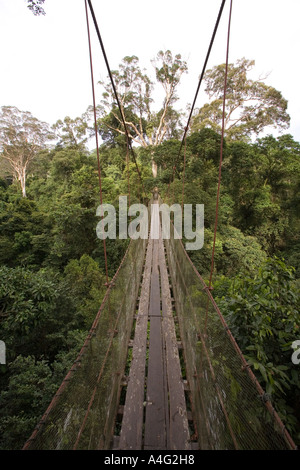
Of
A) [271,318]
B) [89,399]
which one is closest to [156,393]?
[89,399]

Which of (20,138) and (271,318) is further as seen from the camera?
(20,138)

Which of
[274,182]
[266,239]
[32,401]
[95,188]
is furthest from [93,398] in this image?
[274,182]

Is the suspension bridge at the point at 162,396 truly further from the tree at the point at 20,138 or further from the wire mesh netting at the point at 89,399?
the tree at the point at 20,138

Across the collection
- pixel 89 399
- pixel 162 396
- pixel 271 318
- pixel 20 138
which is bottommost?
pixel 162 396

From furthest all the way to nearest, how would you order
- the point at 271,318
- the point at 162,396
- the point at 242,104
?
the point at 242,104, the point at 162,396, the point at 271,318

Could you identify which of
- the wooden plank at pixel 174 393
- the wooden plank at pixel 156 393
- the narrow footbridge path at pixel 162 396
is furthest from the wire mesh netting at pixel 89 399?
the wooden plank at pixel 174 393

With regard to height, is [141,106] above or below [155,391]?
above

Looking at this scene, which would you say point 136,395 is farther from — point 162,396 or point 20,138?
point 20,138


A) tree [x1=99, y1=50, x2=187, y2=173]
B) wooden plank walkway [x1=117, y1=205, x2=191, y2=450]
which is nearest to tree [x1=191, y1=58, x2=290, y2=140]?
tree [x1=99, y1=50, x2=187, y2=173]
